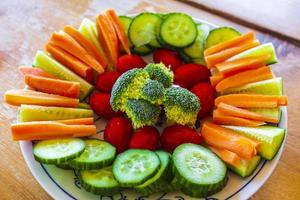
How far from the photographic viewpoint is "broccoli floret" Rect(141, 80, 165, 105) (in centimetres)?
143

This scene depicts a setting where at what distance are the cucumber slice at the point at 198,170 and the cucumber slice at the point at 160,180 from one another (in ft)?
0.10

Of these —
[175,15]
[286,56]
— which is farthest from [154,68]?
[286,56]

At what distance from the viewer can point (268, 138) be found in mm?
1324

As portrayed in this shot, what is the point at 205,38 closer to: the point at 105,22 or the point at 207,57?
the point at 207,57

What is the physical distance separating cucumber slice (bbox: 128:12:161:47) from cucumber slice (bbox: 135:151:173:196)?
566 mm

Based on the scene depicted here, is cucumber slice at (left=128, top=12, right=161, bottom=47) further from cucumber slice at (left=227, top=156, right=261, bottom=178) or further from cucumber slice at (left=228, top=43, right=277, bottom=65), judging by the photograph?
cucumber slice at (left=227, top=156, right=261, bottom=178)

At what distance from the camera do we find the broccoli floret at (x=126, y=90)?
1.46 meters

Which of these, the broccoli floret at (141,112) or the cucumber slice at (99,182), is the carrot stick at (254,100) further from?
the cucumber slice at (99,182)

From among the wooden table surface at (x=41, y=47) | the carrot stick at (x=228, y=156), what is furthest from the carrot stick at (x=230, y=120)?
the wooden table surface at (x=41, y=47)

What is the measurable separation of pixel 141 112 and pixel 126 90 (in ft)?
0.35

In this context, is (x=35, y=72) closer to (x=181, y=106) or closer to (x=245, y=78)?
(x=181, y=106)

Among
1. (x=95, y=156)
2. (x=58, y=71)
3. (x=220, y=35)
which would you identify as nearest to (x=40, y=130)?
(x=95, y=156)

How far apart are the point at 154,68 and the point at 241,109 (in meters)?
0.33

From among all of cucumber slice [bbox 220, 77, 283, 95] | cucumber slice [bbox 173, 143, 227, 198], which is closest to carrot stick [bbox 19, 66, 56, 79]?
cucumber slice [bbox 173, 143, 227, 198]
